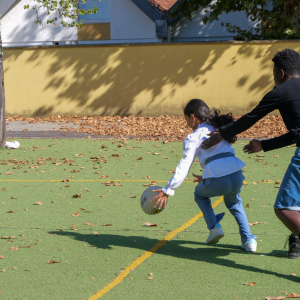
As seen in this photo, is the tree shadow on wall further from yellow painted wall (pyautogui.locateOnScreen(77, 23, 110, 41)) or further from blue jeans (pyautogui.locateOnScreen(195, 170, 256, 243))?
blue jeans (pyautogui.locateOnScreen(195, 170, 256, 243))

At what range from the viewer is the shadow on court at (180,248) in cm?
436

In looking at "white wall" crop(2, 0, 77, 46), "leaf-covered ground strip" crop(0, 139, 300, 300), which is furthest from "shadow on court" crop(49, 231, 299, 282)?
"white wall" crop(2, 0, 77, 46)

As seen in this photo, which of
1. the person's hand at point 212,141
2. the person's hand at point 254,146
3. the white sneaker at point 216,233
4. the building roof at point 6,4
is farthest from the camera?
the building roof at point 6,4

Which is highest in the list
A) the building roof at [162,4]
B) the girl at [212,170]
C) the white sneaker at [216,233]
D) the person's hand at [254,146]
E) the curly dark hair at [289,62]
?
the curly dark hair at [289,62]

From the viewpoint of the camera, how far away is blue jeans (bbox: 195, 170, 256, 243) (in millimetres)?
4348

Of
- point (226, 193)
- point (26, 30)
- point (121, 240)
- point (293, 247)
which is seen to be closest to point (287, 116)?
point (226, 193)

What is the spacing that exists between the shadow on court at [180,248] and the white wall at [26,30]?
2172 centimetres

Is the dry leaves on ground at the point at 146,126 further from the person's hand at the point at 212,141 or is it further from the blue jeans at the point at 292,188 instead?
the blue jeans at the point at 292,188

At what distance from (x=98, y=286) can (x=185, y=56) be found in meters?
14.3

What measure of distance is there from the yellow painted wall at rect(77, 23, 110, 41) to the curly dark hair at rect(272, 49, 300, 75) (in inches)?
853

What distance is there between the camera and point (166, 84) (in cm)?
1744

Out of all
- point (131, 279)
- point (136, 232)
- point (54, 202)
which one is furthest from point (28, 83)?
point (131, 279)

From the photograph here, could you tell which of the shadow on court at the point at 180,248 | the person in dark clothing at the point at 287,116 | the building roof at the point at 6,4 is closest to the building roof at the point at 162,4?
the building roof at the point at 6,4

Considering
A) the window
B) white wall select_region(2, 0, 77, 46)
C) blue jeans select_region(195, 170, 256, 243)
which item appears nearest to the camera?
blue jeans select_region(195, 170, 256, 243)
